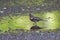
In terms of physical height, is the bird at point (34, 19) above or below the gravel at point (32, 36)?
above

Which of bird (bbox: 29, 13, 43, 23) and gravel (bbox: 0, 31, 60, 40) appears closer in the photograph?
gravel (bbox: 0, 31, 60, 40)

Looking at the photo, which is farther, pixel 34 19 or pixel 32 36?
pixel 34 19

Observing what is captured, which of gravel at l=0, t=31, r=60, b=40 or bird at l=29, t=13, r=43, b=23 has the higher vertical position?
bird at l=29, t=13, r=43, b=23

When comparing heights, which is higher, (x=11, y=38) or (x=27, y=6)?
(x=27, y=6)

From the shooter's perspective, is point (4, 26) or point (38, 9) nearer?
point (4, 26)

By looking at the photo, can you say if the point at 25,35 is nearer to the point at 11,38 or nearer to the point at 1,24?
the point at 11,38

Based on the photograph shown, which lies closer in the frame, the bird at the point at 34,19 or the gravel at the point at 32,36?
the gravel at the point at 32,36

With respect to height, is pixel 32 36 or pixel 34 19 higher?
pixel 34 19

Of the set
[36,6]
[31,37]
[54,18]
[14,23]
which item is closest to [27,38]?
[31,37]

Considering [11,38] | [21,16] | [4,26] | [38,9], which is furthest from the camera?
[38,9]

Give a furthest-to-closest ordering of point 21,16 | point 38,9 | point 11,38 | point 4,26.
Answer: point 38,9
point 21,16
point 4,26
point 11,38
